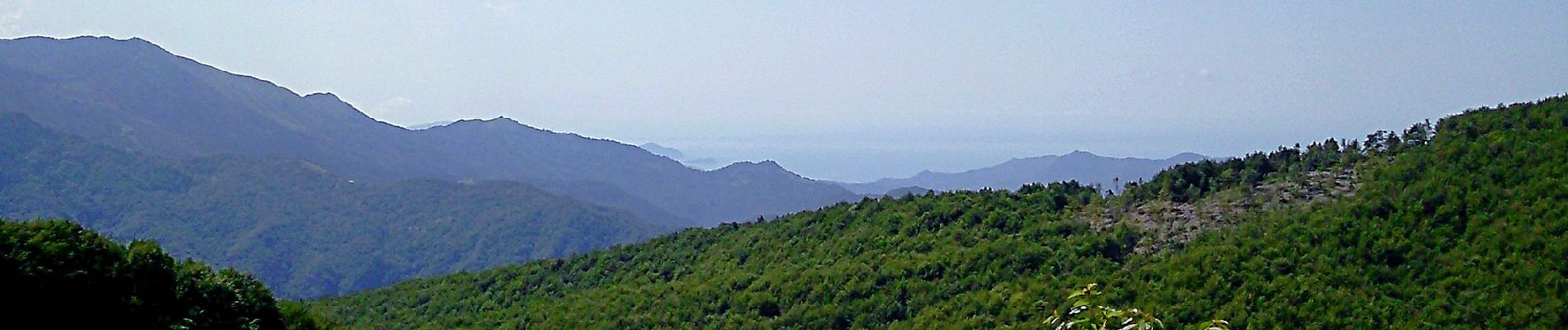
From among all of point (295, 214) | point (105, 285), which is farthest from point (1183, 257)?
point (295, 214)

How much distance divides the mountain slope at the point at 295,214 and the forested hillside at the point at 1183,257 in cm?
8512

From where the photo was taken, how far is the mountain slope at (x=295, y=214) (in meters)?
108

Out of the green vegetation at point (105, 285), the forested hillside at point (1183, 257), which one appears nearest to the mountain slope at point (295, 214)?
the forested hillside at point (1183, 257)

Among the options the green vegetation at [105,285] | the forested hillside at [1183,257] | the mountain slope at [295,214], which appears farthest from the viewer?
the mountain slope at [295,214]

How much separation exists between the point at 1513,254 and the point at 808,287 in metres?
11.4

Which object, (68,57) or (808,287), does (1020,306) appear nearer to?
(808,287)

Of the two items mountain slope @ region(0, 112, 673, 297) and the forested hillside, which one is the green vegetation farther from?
mountain slope @ region(0, 112, 673, 297)

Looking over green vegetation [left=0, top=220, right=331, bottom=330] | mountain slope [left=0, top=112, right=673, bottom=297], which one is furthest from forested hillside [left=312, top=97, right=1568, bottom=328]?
mountain slope [left=0, top=112, right=673, bottom=297]

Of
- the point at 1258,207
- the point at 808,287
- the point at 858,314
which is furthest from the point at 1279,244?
the point at 808,287

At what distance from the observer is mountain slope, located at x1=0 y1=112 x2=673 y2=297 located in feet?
353

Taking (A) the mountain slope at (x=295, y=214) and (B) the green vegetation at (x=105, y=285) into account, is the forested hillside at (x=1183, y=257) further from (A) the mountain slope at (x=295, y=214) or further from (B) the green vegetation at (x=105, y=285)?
(A) the mountain slope at (x=295, y=214)

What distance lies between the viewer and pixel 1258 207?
17.8 meters

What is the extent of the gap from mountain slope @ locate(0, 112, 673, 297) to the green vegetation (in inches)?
3828

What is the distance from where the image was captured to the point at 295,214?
12100cm
